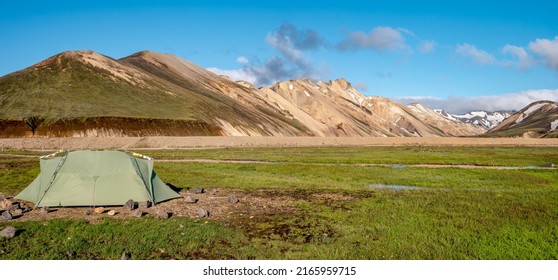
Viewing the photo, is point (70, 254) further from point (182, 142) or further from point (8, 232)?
point (182, 142)

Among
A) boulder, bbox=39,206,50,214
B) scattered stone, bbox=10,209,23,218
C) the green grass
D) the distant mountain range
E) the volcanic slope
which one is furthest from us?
the volcanic slope

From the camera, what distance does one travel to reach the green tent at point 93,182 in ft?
70.3

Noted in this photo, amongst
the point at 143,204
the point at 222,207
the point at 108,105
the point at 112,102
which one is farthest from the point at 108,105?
the point at 222,207

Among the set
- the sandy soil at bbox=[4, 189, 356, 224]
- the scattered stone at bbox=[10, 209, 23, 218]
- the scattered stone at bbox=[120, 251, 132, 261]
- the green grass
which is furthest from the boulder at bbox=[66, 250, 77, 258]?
the green grass

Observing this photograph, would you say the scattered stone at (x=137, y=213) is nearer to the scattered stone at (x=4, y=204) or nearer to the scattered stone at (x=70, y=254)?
the scattered stone at (x=70, y=254)

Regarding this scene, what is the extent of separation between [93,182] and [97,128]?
4434 inches

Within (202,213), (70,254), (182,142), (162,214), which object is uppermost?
(182,142)

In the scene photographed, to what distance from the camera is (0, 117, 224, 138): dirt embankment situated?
12000 centimetres

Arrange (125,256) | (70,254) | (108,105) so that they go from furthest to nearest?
(108,105) < (70,254) < (125,256)

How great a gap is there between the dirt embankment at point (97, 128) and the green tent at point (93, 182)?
108 m

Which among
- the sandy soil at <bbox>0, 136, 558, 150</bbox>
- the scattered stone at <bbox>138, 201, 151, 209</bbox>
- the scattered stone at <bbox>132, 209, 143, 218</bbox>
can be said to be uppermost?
the sandy soil at <bbox>0, 136, 558, 150</bbox>

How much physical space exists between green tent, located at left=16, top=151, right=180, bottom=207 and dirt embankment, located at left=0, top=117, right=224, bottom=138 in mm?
107562

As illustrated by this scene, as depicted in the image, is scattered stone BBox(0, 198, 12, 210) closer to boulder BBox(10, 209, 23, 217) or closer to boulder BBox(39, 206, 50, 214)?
boulder BBox(10, 209, 23, 217)

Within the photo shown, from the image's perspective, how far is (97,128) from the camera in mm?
125562
